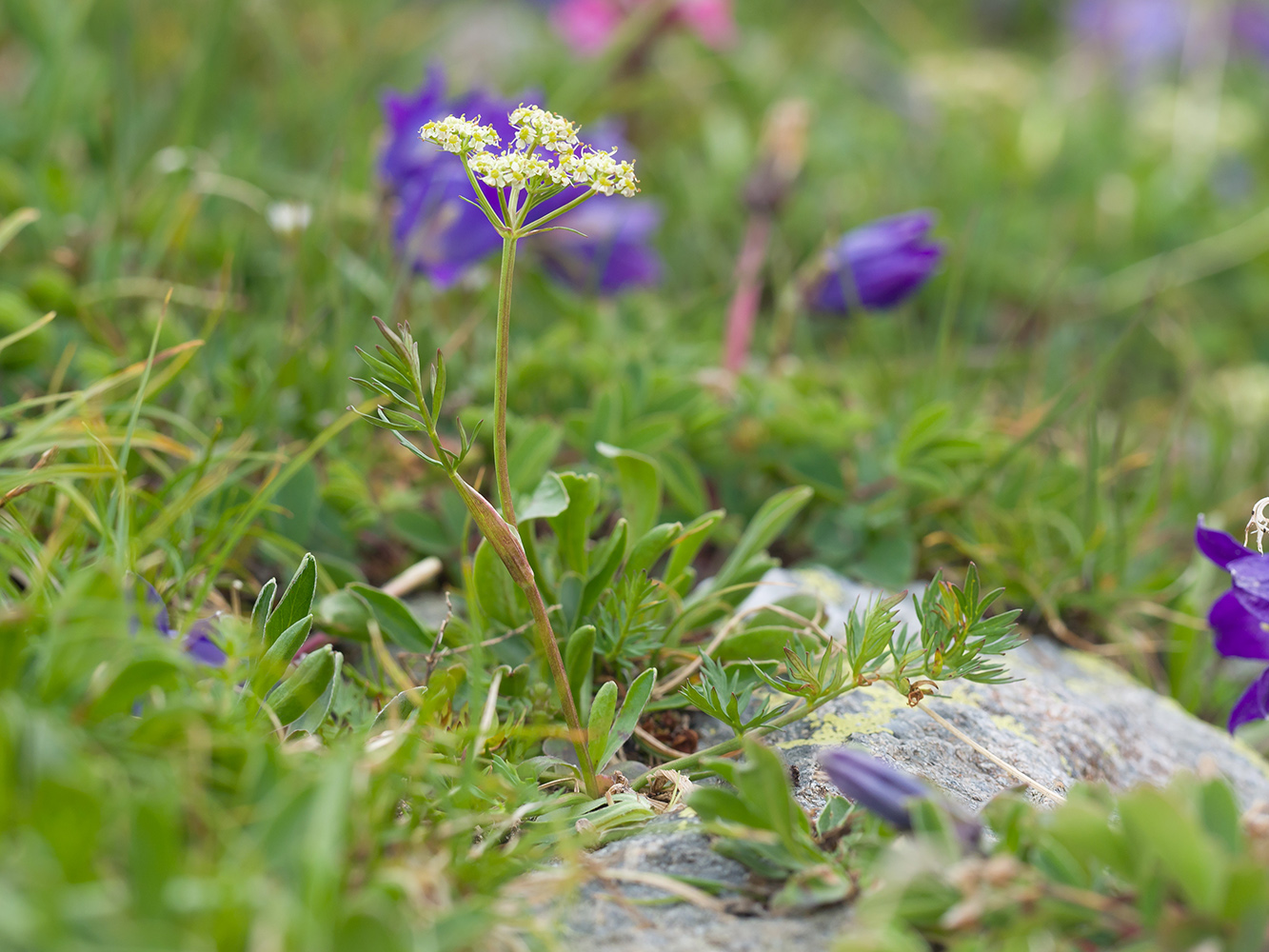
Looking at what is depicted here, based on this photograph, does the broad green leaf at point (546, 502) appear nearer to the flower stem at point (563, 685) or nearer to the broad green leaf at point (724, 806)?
the flower stem at point (563, 685)

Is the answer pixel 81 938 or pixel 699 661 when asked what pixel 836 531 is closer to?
pixel 699 661

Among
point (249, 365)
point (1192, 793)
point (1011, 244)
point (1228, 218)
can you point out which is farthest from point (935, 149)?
point (1192, 793)

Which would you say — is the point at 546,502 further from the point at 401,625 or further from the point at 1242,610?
the point at 1242,610

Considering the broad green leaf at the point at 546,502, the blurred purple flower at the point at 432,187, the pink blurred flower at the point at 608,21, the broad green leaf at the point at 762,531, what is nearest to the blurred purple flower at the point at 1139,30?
the pink blurred flower at the point at 608,21

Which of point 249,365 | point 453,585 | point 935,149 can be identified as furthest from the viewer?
point 935,149

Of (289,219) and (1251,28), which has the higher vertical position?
(1251,28)

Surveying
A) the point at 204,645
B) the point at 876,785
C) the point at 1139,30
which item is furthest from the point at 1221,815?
the point at 1139,30
